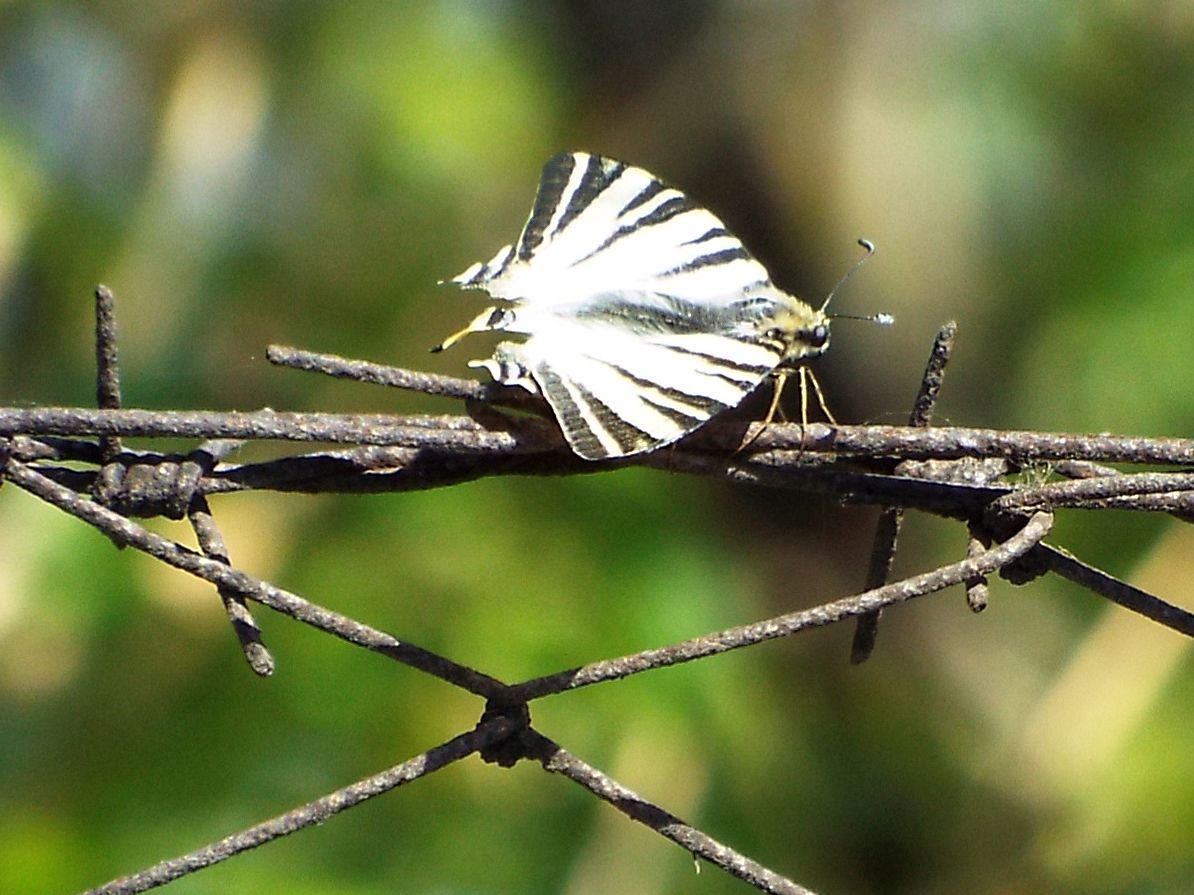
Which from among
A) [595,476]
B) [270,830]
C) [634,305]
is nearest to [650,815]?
[270,830]

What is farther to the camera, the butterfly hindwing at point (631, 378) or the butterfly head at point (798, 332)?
the butterfly head at point (798, 332)

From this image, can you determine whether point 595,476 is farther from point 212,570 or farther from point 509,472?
point 212,570

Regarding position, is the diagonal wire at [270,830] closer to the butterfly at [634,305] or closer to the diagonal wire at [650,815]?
the diagonal wire at [650,815]

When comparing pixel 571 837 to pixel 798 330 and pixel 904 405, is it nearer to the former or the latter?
pixel 798 330

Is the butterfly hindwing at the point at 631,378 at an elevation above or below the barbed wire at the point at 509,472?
above

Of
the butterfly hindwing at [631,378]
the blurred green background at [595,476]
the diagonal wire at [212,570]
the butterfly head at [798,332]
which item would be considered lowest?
the diagonal wire at [212,570]

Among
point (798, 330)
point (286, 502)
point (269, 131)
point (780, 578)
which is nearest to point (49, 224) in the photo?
point (269, 131)

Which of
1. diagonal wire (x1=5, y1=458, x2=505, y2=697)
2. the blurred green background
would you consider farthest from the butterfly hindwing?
the blurred green background

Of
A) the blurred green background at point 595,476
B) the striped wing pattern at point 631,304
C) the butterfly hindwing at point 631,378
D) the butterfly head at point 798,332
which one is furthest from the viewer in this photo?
the blurred green background at point 595,476

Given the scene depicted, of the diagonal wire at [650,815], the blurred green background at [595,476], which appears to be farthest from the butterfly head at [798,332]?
the blurred green background at [595,476]
